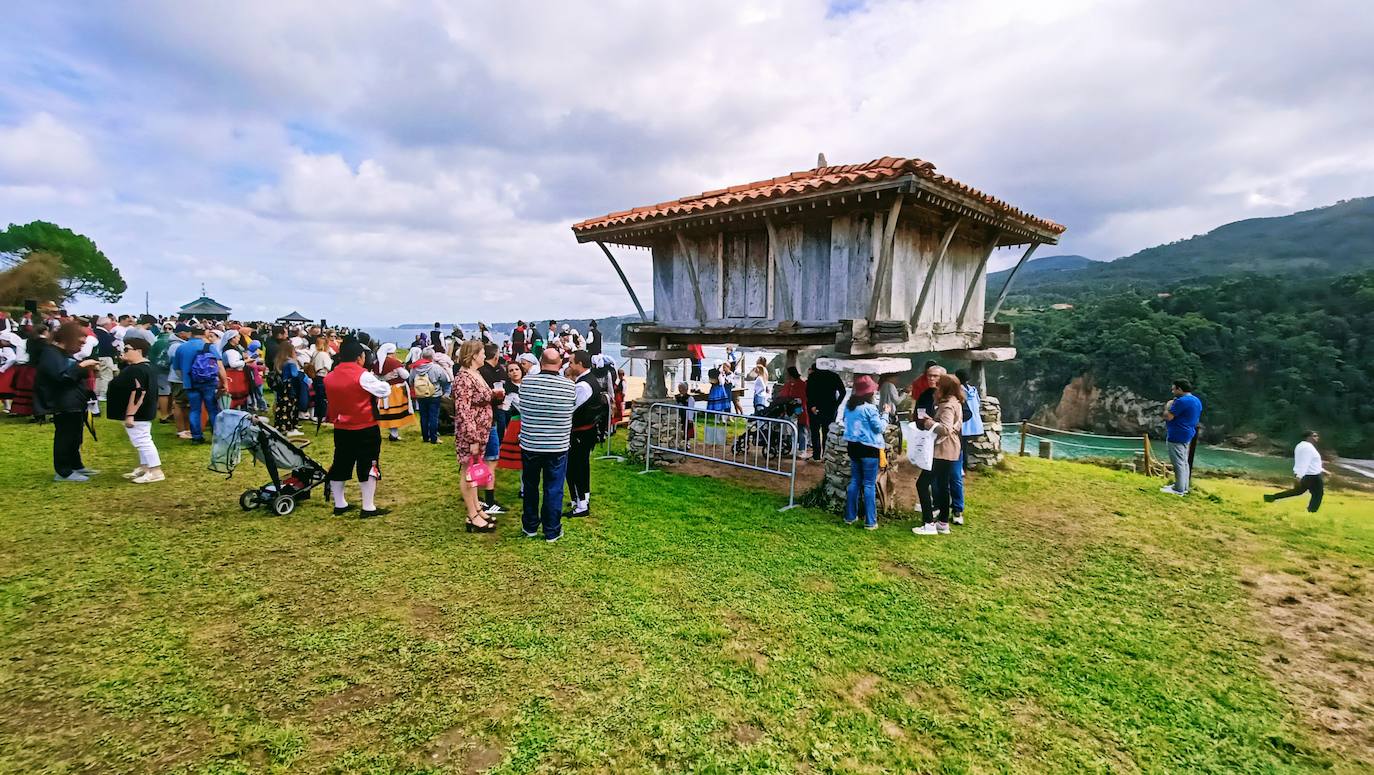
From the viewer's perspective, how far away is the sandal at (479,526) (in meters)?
6.77

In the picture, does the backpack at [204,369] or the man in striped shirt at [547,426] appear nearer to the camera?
the man in striped shirt at [547,426]

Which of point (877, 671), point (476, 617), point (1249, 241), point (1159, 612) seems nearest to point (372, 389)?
point (476, 617)

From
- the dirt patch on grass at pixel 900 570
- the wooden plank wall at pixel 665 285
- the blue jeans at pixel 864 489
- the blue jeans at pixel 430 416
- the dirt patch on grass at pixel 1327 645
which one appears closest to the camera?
A: the dirt patch on grass at pixel 1327 645

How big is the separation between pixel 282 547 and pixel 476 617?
2.91 meters

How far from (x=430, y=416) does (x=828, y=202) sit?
8.88m

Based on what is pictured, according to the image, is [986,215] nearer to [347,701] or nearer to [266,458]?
[347,701]

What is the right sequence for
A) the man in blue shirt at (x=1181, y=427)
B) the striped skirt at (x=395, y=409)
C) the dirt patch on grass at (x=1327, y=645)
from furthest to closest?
the man in blue shirt at (x=1181, y=427) → the striped skirt at (x=395, y=409) → the dirt patch on grass at (x=1327, y=645)

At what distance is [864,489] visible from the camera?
7344mm

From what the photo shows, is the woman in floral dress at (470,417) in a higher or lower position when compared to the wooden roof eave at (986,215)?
lower

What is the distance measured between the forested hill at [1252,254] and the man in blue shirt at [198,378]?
11962cm

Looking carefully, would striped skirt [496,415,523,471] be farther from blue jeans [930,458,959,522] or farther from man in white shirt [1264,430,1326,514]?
man in white shirt [1264,430,1326,514]

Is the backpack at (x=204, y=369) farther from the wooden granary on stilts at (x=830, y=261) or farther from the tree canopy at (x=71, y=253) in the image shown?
the tree canopy at (x=71, y=253)

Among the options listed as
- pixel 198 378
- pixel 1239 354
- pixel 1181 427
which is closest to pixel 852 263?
pixel 1181 427

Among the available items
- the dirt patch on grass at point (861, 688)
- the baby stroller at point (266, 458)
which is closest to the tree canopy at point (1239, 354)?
the dirt patch on grass at point (861, 688)
